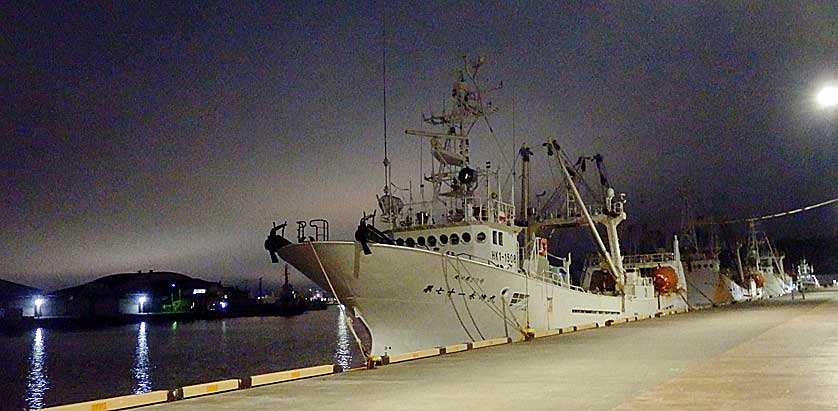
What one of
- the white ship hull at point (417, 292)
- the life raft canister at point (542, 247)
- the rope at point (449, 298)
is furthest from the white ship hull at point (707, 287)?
the rope at point (449, 298)

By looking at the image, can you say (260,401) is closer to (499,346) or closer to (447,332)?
(499,346)

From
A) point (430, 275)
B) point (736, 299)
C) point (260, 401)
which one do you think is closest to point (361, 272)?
point (430, 275)

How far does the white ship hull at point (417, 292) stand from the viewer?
925 inches

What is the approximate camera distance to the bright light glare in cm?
1577

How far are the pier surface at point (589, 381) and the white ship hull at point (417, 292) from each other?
13.1 feet

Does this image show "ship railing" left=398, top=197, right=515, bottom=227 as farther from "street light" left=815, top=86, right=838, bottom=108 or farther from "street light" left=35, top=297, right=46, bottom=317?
"street light" left=35, top=297, right=46, bottom=317

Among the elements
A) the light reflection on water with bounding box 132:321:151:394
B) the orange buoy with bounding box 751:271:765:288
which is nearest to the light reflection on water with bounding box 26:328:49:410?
the light reflection on water with bounding box 132:321:151:394

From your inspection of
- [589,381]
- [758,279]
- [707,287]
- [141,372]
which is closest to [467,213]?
[589,381]

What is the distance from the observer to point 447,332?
2580cm

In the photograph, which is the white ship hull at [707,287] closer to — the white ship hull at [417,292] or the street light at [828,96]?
the white ship hull at [417,292]

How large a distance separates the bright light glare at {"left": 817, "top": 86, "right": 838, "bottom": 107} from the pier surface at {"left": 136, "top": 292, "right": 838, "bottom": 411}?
5.35 m

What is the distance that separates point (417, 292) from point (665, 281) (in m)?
29.0

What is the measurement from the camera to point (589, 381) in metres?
13.6

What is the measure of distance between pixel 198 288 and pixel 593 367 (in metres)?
174
